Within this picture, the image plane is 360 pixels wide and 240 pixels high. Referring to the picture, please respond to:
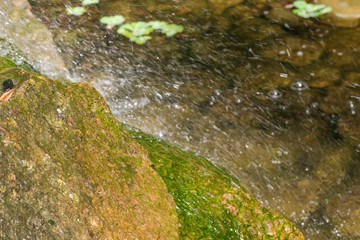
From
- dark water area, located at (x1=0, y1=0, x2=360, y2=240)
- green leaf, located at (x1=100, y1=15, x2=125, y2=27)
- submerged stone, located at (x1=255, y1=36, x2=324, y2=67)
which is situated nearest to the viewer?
dark water area, located at (x1=0, y1=0, x2=360, y2=240)

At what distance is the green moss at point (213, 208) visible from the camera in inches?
89.6

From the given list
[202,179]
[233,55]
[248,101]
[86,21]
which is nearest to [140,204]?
[202,179]

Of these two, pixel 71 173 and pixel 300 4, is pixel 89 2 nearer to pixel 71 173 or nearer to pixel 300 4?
pixel 300 4

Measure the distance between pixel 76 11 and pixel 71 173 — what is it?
3.38m

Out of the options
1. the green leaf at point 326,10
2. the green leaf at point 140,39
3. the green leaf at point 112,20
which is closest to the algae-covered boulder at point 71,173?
the green leaf at point 140,39

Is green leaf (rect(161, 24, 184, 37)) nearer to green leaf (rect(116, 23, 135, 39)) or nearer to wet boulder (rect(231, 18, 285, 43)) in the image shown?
green leaf (rect(116, 23, 135, 39))

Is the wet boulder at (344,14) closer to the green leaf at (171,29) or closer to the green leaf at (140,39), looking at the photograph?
the green leaf at (171,29)

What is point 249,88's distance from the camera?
13.4ft

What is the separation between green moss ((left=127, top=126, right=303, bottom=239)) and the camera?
228cm

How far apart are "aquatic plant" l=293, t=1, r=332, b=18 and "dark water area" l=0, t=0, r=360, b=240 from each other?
103mm

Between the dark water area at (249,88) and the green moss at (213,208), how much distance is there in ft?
2.62

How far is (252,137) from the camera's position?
3721 mm

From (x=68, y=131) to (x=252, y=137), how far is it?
216cm

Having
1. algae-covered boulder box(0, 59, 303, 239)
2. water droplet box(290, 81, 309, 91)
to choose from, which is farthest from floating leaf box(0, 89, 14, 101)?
water droplet box(290, 81, 309, 91)
